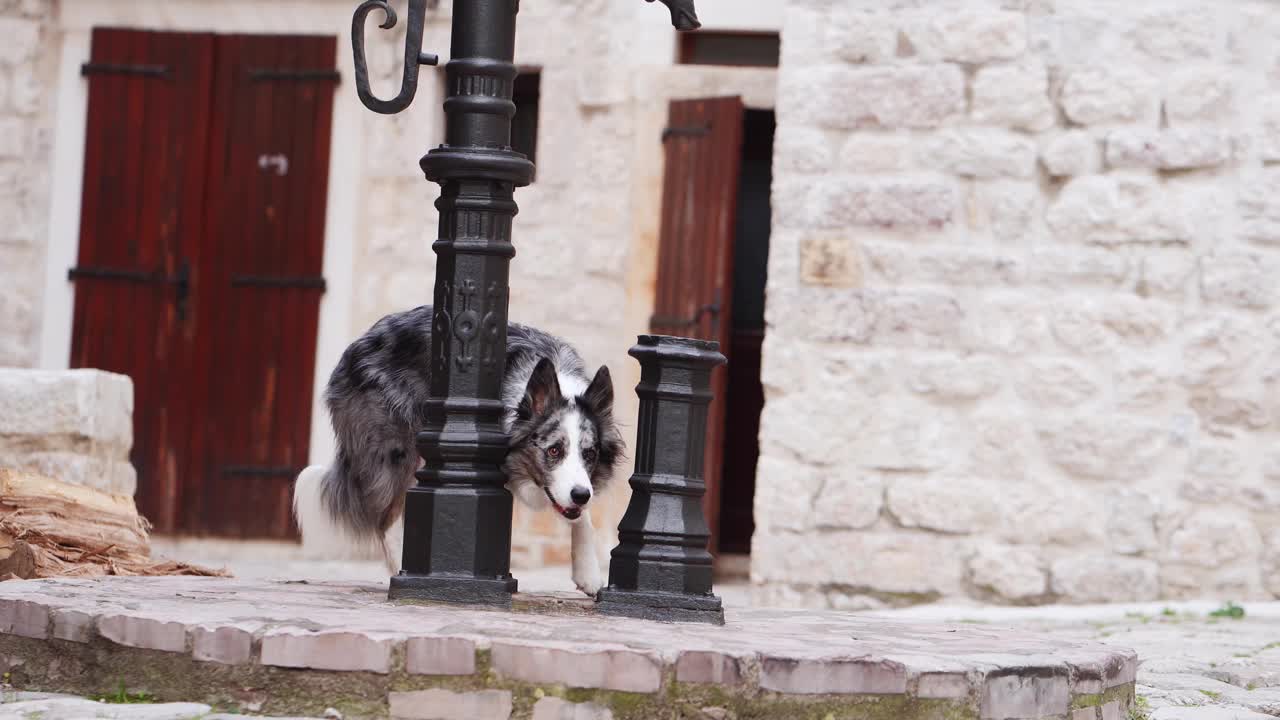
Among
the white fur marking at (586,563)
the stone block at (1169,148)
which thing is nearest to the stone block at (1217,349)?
the stone block at (1169,148)

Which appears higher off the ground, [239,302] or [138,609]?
[239,302]

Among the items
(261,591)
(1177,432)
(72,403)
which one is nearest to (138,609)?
(261,591)

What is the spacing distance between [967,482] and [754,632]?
3.26 meters

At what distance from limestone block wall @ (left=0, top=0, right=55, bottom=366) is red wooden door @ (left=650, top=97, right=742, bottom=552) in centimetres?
322

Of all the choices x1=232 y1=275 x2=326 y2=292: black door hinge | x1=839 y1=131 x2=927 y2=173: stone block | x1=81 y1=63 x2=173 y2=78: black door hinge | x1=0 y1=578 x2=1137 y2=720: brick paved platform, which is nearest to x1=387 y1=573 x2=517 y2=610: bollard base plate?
x1=0 y1=578 x2=1137 y2=720: brick paved platform

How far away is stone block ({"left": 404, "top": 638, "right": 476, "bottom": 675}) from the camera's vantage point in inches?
129

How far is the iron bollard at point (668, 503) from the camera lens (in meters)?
4.05

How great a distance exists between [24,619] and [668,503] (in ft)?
4.66

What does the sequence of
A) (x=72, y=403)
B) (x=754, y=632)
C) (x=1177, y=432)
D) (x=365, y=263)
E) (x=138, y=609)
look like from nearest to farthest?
(x=138, y=609) → (x=754, y=632) → (x=72, y=403) → (x=1177, y=432) → (x=365, y=263)

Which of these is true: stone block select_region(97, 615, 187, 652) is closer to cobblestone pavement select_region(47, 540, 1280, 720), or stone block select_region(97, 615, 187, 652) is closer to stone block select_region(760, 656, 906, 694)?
cobblestone pavement select_region(47, 540, 1280, 720)

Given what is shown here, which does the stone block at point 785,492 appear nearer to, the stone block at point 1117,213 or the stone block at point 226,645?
the stone block at point 1117,213

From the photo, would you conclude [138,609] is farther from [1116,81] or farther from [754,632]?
[1116,81]

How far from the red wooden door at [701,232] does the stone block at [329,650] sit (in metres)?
5.24

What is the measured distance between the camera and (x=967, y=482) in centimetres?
693
